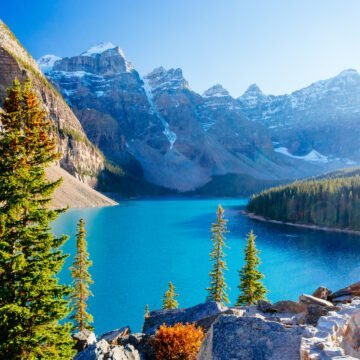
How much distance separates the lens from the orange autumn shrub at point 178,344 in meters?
12.8

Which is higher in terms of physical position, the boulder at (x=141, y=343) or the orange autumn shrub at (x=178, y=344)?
the orange autumn shrub at (x=178, y=344)

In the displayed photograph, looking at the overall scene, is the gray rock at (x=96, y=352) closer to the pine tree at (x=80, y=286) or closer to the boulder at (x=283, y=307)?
the boulder at (x=283, y=307)

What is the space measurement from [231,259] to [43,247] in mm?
63971

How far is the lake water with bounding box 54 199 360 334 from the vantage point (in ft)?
156

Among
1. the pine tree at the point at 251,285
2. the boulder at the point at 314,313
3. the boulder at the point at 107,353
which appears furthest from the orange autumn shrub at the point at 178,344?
the pine tree at the point at 251,285

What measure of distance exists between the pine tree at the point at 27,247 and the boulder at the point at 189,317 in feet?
21.0

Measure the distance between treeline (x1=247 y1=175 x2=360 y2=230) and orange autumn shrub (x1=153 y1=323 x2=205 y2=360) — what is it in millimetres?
118870

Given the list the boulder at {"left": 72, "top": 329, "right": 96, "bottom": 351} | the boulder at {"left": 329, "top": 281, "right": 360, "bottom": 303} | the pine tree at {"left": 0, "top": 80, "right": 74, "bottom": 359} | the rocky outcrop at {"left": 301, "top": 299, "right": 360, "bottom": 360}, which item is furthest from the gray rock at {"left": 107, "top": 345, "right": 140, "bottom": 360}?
the boulder at {"left": 329, "top": 281, "right": 360, "bottom": 303}

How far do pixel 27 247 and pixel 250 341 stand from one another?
9.52 metres

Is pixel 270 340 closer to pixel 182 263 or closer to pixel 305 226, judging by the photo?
pixel 182 263

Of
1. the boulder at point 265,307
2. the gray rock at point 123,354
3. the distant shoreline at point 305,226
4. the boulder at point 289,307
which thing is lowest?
the distant shoreline at point 305,226

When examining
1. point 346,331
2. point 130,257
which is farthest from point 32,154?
point 130,257

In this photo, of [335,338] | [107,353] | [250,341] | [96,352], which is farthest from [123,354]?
[335,338]

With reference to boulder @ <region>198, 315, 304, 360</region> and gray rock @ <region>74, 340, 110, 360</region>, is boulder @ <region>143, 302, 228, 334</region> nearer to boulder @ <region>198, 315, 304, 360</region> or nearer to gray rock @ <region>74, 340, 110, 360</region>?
gray rock @ <region>74, 340, 110, 360</region>
